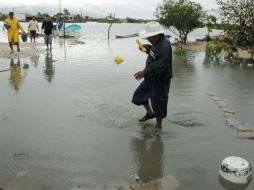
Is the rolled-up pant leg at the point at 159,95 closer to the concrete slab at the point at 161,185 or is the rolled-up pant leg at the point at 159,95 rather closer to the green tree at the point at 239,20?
the concrete slab at the point at 161,185

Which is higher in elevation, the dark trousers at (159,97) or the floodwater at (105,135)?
the dark trousers at (159,97)

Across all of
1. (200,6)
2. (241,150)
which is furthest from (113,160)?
(200,6)

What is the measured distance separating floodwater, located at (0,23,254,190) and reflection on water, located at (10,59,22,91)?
0.05 m

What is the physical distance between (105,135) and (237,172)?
218 cm

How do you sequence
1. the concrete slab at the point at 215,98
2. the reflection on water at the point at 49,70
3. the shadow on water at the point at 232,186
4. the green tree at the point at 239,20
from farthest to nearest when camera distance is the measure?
the green tree at the point at 239,20
the reflection on water at the point at 49,70
the concrete slab at the point at 215,98
the shadow on water at the point at 232,186

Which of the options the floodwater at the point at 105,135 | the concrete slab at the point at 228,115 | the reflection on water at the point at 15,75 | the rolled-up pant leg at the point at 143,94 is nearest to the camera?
the floodwater at the point at 105,135

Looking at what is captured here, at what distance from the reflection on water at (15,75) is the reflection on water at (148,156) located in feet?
14.6

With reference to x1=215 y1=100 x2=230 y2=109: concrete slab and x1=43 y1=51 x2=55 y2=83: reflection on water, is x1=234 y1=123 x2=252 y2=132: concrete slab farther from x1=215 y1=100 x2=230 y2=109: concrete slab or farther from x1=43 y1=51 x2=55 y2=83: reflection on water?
x1=43 y1=51 x2=55 y2=83: reflection on water

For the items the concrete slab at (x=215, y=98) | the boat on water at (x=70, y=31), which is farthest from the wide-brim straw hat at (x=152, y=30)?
the boat on water at (x=70, y=31)

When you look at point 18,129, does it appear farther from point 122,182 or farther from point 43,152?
point 122,182

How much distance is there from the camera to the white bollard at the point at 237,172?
413cm

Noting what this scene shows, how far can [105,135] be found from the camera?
5.64 meters

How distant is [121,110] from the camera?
7.09 m

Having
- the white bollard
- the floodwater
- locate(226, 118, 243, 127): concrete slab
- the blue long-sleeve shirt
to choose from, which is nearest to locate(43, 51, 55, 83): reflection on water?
the floodwater
